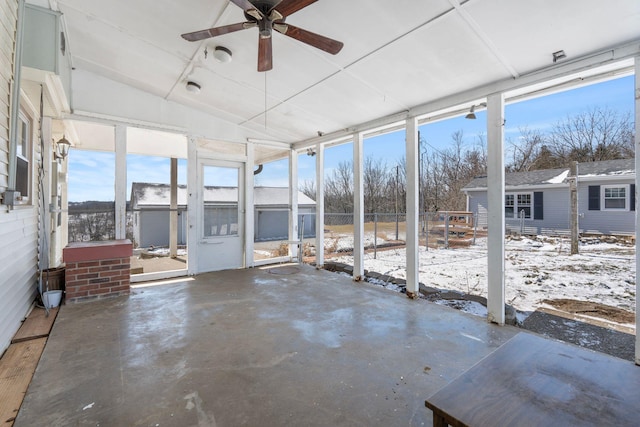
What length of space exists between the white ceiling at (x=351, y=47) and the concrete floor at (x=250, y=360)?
8.68 feet

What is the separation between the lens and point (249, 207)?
5.96 metres

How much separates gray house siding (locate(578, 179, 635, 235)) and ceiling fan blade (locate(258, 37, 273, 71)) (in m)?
13.4

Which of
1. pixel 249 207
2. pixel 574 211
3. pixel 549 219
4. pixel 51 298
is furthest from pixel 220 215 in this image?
pixel 549 219

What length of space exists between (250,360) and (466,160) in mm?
18479

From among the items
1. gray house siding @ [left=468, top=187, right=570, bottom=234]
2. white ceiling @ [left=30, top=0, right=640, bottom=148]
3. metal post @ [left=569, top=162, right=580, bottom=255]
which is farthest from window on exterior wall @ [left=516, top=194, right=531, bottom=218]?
white ceiling @ [left=30, top=0, right=640, bottom=148]

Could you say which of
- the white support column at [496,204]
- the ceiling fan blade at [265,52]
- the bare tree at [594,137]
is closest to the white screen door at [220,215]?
the ceiling fan blade at [265,52]

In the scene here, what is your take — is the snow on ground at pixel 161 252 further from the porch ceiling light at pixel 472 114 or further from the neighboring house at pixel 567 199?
the neighboring house at pixel 567 199

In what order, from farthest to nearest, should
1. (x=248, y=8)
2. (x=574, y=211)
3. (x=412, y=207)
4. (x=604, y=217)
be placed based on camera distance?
(x=604, y=217), (x=574, y=211), (x=412, y=207), (x=248, y=8)

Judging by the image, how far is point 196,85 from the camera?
173 inches

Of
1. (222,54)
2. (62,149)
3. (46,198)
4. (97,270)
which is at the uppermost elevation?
(222,54)

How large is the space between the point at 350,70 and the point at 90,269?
413 cm

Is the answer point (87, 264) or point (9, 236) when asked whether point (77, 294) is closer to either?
point (87, 264)

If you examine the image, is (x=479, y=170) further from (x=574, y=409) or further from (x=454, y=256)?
(x=574, y=409)

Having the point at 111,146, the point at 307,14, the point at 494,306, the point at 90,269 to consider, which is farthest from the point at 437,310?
the point at 111,146
